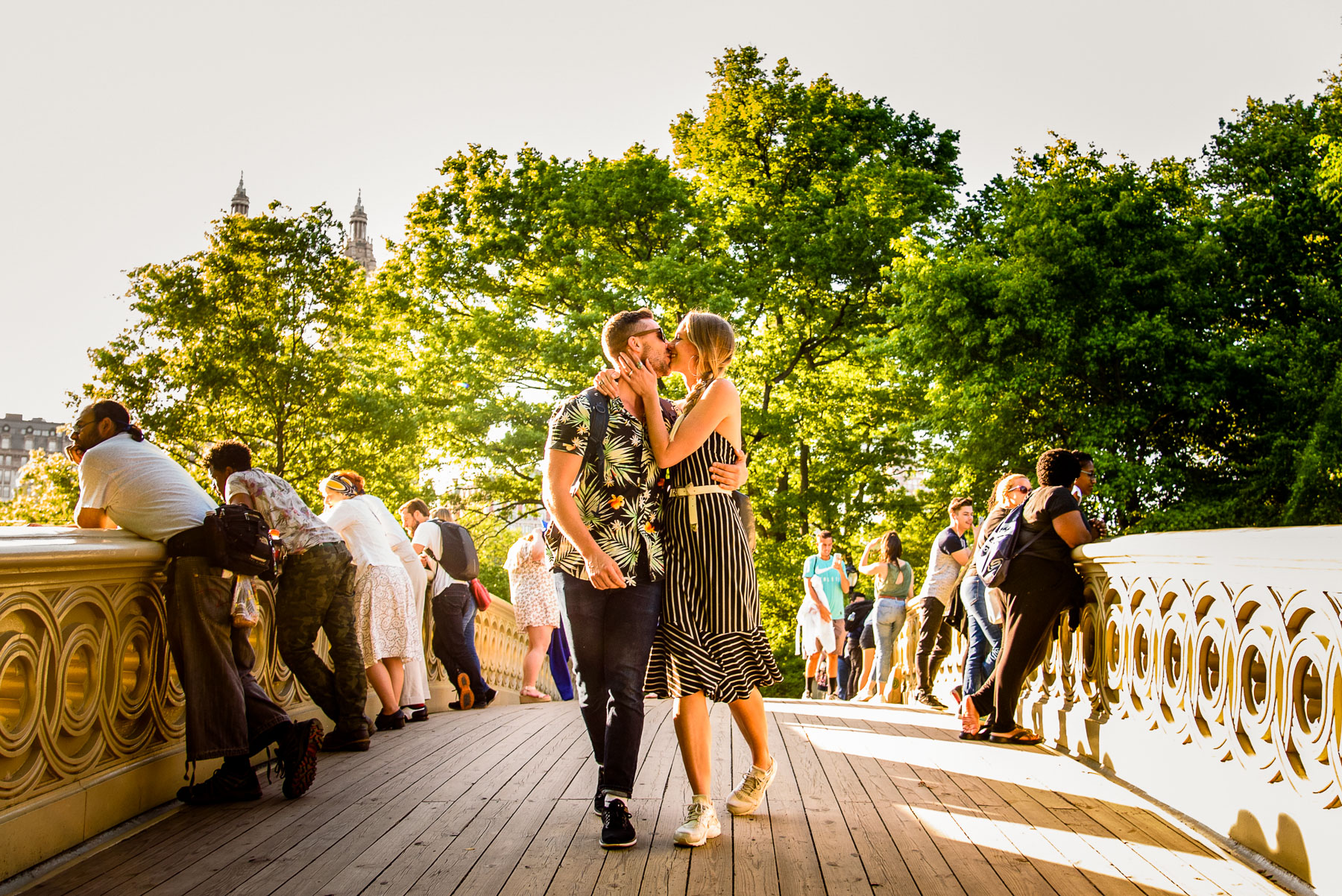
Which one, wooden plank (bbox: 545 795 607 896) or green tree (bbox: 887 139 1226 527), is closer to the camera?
wooden plank (bbox: 545 795 607 896)

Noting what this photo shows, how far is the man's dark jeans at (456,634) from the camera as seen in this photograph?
998cm

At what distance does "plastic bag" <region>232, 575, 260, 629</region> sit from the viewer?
529 centimetres

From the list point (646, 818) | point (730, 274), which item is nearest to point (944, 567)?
point (646, 818)

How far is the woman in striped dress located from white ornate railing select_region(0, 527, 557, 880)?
2126 mm

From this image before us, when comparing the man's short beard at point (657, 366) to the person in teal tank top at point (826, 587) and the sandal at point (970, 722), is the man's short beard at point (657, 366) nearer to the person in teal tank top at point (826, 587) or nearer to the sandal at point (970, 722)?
the sandal at point (970, 722)

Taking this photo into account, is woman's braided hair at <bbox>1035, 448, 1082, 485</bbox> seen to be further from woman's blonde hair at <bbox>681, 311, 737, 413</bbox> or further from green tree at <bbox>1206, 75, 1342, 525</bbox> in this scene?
green tree at <bbox>1206, 75, 1342, 525</bbox>

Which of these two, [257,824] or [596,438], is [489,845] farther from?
[596,438]

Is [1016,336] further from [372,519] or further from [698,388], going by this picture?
[698,388]

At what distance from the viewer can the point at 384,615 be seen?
8.13 metres

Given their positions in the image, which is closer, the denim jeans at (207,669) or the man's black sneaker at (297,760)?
the denim jeans at (207,669)

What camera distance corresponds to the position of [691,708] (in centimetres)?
439

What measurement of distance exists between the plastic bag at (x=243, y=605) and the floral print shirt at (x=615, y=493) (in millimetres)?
1688

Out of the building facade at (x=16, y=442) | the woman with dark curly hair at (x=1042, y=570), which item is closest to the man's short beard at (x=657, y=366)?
the woman with dark curly hair at (x=1042, y=570)

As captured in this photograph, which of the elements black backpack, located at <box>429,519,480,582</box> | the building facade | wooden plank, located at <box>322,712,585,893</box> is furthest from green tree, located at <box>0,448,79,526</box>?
the building facade
